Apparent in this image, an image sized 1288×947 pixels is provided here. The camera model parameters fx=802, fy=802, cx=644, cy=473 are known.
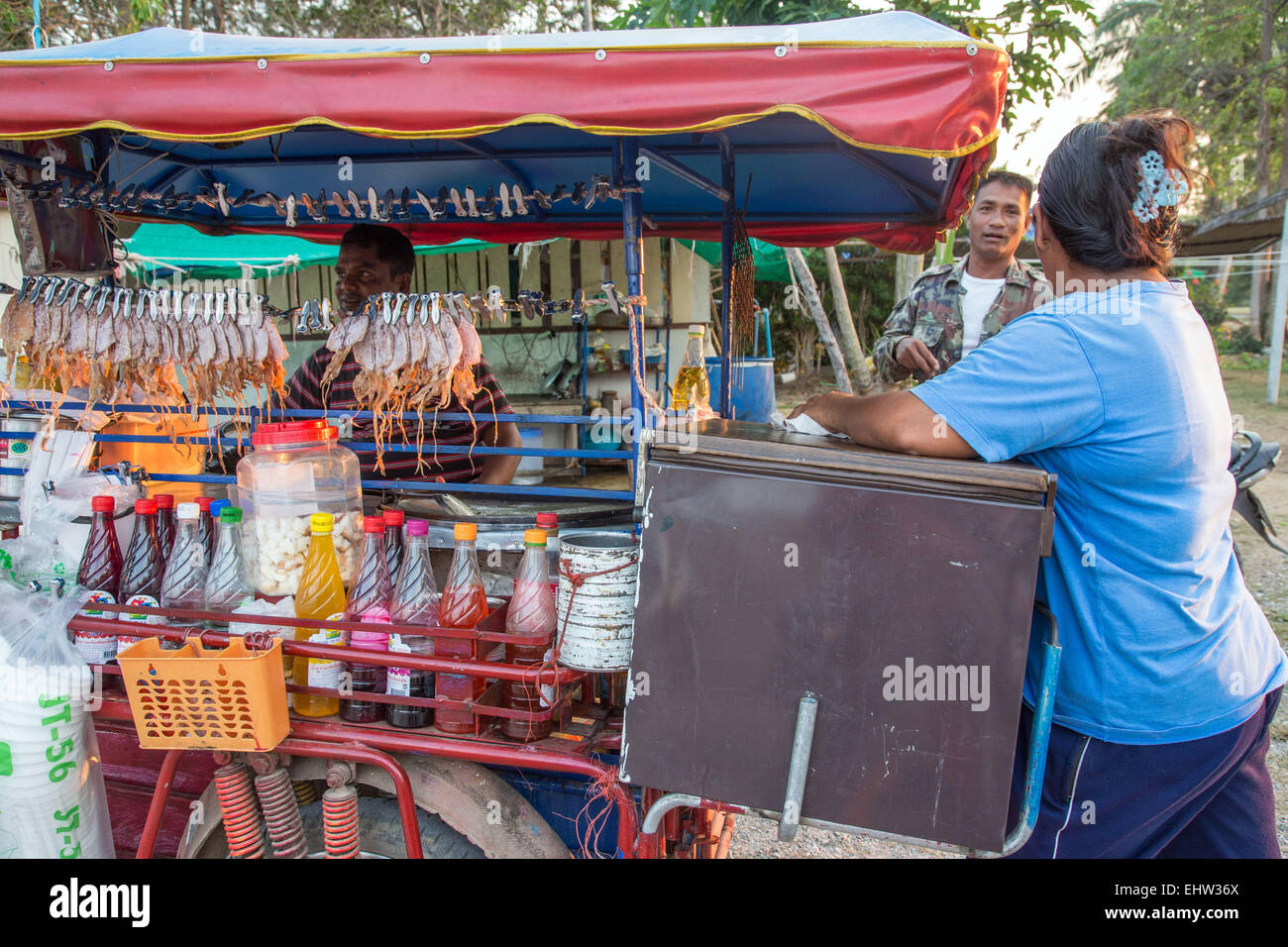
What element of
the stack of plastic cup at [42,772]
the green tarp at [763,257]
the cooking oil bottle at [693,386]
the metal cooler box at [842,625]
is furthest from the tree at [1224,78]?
the stack of plastic cup at [42,772]

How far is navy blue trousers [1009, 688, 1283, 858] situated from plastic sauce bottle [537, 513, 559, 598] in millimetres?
1021

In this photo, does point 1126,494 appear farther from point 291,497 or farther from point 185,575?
point 185,575

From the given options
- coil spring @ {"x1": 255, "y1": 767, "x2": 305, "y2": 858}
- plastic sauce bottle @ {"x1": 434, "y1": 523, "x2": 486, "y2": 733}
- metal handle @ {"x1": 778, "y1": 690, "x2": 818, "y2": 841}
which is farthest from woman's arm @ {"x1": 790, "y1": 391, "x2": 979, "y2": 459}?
coil spring @ {"x1": 255, "y1": 767, "x2": 305, "y2": 858}

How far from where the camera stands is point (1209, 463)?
55.5 inches

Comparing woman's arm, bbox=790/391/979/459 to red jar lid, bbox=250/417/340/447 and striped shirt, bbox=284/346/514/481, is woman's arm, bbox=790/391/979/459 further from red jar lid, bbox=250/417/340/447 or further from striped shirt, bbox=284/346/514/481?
striped shirt, bbox=284/346/514/481

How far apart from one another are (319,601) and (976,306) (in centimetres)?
249

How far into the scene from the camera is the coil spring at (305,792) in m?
1.93

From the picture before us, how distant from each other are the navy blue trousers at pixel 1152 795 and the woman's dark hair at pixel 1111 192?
87 centimetres

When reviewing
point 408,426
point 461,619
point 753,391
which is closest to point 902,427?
point 461,619

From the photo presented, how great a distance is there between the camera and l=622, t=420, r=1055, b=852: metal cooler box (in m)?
1.29

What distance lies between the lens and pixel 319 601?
6.23ft

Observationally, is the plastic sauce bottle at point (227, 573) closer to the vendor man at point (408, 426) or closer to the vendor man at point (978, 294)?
the vendor man at point (408, 426)
